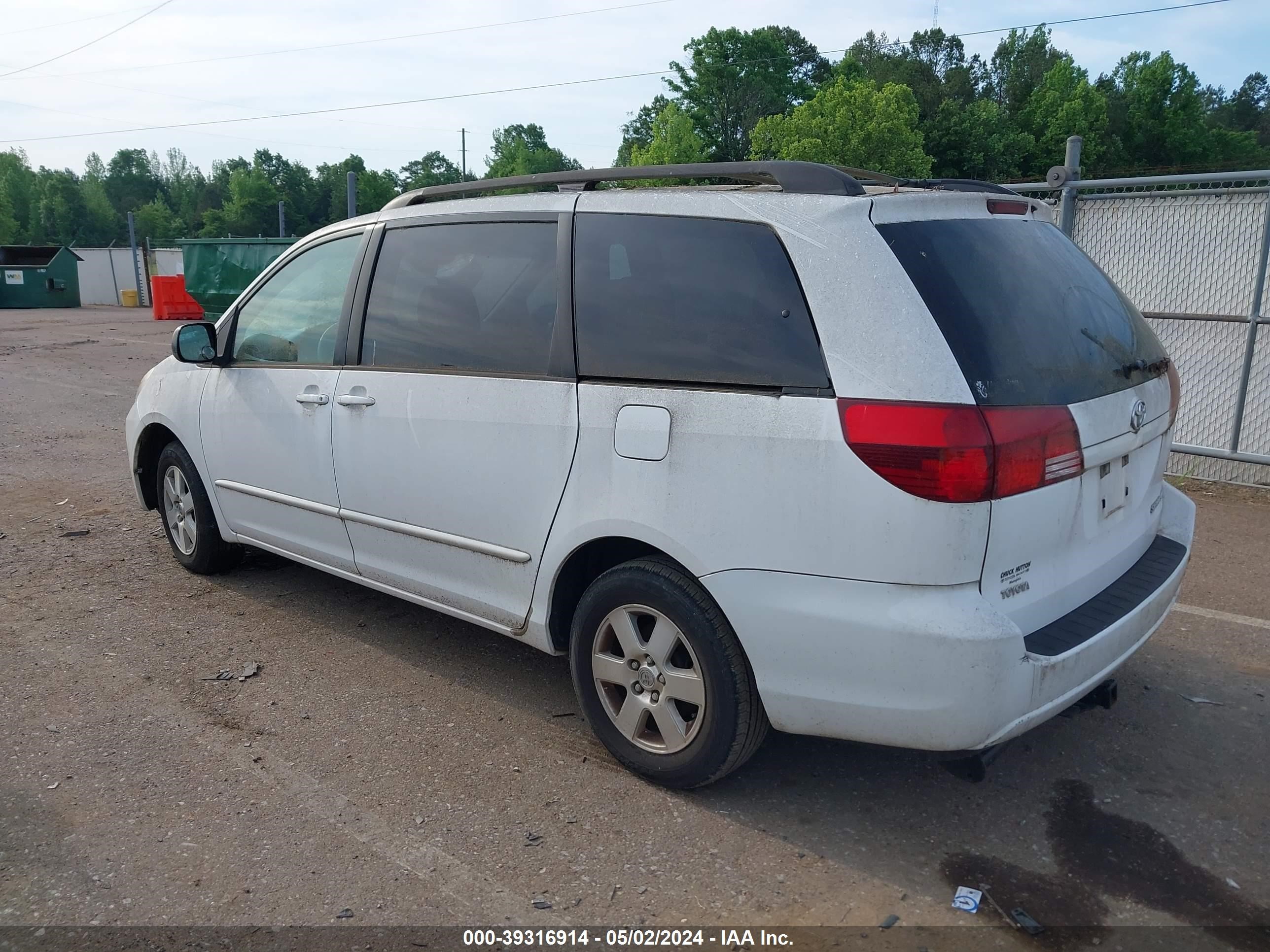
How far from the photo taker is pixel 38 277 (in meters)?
34.1

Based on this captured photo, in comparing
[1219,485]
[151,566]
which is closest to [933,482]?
[151,566]

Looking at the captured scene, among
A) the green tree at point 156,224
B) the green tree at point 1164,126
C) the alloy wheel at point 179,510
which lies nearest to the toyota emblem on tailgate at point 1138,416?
the alloy wheel at point 179,510

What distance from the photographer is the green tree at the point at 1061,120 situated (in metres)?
65.9

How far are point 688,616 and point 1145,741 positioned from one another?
1835mm

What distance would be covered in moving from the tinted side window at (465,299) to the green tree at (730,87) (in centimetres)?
7126

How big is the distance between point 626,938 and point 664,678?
0.81 m

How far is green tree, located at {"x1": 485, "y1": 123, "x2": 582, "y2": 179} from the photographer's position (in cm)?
9962

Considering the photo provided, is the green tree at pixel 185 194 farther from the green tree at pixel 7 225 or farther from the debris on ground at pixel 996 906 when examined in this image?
the debris on ground at pixel 996 906

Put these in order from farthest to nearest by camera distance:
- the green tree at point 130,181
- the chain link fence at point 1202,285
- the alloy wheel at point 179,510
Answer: the green tree at point 130,181 → the chain link fence at point 1202,285 → the alloy wheel at point 179,510

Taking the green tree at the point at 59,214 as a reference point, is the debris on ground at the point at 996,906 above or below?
→ below

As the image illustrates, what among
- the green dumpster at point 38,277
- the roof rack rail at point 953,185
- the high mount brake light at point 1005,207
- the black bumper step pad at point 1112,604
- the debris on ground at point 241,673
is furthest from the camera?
the green dumpster at point 38,277

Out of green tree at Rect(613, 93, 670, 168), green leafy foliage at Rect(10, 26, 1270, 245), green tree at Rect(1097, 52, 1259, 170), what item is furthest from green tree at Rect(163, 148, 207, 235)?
green tree at Rect(1097, 52, 1259, 170)

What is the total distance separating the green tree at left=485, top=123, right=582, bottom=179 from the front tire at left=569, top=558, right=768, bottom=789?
93.8 metres

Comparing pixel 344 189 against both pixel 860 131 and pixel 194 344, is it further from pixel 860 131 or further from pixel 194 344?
pixel 194 344
